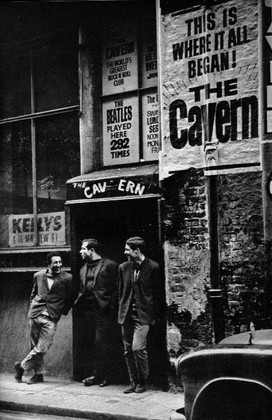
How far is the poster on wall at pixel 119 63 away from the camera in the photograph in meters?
9.34

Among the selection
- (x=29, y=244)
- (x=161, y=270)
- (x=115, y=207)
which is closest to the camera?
(x=161, y=270)

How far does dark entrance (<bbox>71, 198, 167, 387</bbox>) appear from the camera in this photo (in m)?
8.63

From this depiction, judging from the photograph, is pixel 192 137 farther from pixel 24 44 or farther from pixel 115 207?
pixel 24 44

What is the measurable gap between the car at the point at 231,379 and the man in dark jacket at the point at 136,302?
3.77 metres

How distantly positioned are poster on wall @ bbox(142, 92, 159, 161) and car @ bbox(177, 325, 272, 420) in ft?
16.2

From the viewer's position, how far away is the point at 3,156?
11078 mm

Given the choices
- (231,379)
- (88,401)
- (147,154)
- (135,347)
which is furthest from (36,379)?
(231,379)

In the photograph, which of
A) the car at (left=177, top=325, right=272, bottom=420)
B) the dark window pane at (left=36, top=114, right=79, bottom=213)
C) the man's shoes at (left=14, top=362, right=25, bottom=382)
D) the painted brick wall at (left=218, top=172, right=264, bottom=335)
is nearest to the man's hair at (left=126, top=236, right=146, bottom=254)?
the painted brick wall at (left=218, top=172, right=264, bottom=335)

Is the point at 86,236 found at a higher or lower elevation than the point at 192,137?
lower

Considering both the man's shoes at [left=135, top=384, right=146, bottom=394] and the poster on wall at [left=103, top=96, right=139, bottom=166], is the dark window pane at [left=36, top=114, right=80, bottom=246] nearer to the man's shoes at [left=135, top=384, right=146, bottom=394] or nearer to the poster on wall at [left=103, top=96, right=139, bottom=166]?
the poster on wall at [left=103, top=96, right=139, bottom=166]

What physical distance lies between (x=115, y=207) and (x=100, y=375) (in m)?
2.33

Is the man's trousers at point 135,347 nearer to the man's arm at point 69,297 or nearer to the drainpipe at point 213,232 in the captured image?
the drainpipe at point 213,232

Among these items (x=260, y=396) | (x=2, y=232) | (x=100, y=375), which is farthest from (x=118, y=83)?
(x=260, y=396)

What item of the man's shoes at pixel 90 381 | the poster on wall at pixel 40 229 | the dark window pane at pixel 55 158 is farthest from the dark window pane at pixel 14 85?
the man's shoes at pixel 90 381
